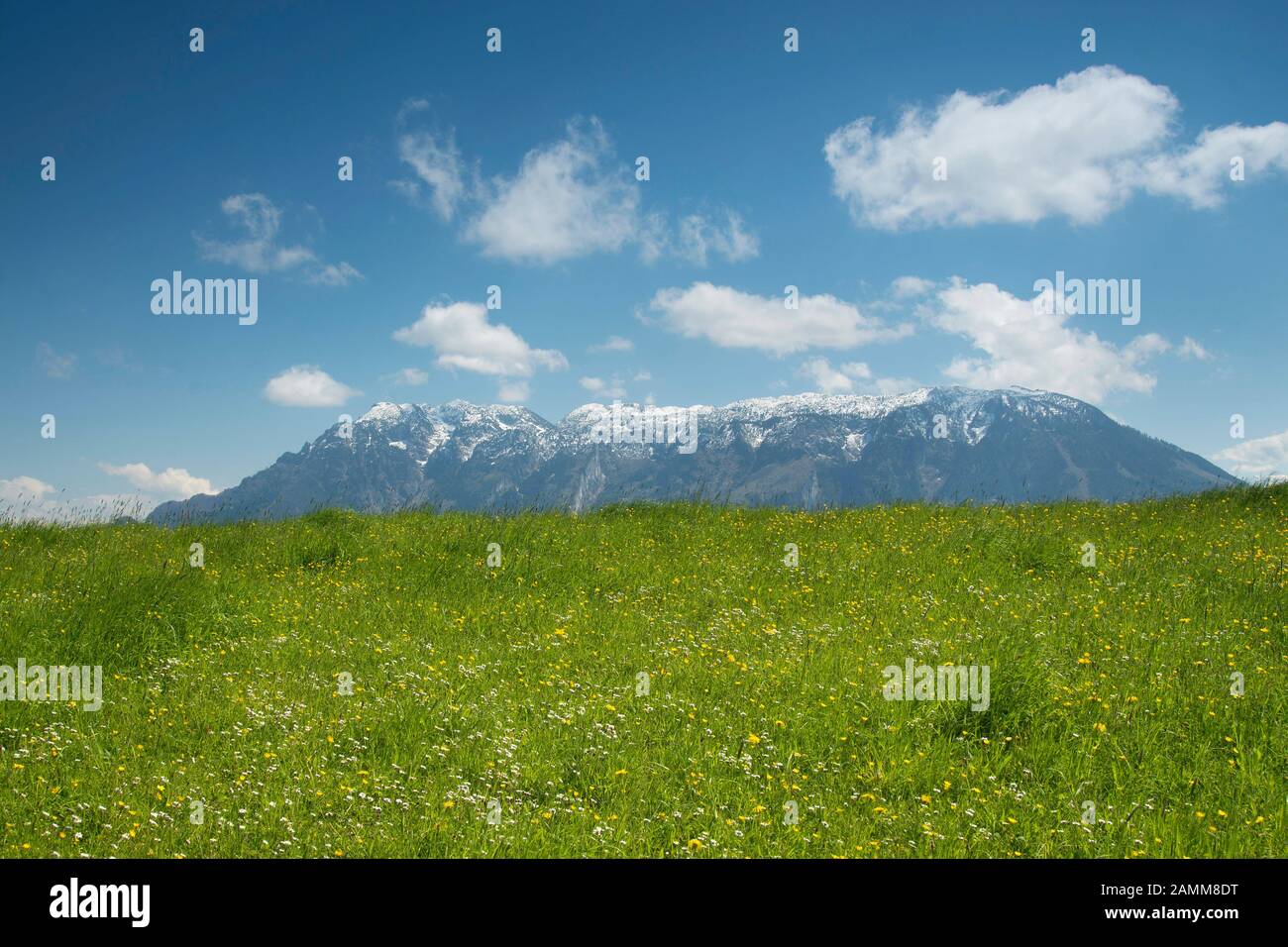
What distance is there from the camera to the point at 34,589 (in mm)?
11469

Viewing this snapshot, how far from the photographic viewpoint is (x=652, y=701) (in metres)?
7.87

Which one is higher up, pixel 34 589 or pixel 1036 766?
pixel 34 589

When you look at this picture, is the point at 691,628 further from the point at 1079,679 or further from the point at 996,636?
the point at 1079,679

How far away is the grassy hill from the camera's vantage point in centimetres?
561

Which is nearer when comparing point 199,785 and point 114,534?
point 199,785

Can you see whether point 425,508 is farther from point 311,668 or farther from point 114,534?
point 311,668

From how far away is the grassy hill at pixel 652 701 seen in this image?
5.61 m

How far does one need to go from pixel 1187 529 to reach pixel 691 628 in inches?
406

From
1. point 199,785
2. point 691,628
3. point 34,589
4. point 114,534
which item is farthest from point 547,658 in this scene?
point 114,534
